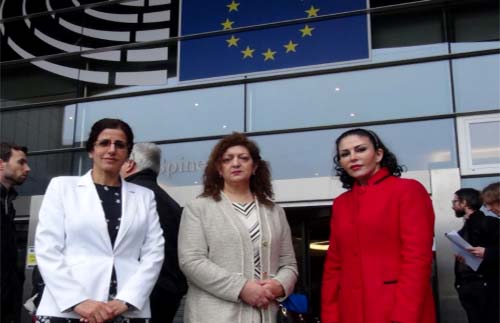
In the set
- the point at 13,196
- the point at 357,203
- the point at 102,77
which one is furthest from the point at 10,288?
the point at 102,77

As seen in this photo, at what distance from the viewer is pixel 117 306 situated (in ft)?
8.41

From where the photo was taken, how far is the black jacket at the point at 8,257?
3471 millimetres

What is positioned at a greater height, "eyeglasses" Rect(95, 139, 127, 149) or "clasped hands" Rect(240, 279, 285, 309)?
"eyeglasses" Rect(95, 139, 127, 149)

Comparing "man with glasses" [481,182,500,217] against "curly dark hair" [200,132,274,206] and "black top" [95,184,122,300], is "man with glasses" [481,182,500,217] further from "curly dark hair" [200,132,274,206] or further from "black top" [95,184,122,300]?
"black top" [95,184,122,300]

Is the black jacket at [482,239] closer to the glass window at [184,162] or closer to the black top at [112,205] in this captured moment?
the black top at [112,205]

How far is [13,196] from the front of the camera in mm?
3816

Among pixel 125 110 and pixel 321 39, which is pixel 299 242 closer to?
pixel 321 39

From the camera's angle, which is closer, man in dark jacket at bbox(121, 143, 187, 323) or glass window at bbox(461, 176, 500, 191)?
man in dark jacket at bbox(121, 143, 187, 323)

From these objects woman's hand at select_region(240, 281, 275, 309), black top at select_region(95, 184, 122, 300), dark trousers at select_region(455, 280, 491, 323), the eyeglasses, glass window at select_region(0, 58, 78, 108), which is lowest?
dark trousers at select_region(455, 280, 491, 323)

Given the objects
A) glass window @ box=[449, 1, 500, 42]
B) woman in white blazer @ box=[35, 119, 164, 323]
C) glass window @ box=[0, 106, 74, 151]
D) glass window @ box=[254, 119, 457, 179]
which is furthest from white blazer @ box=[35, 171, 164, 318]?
glass window @ box=[0, 106, 74, 151]

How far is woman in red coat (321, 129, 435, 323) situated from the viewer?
8.75ft

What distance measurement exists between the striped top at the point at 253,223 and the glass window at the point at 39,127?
6422 millimetres

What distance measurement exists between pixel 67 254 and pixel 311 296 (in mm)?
4987

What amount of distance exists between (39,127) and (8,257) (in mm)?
6135
